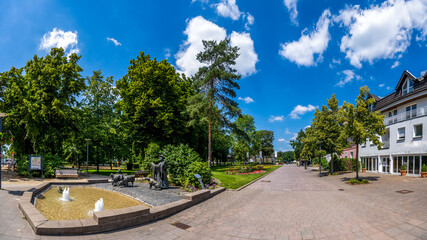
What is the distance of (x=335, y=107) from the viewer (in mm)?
26297

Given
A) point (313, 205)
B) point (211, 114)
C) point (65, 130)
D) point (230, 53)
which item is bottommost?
point (313, 205)

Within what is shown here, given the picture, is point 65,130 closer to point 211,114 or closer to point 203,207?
point 211,114

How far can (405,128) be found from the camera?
2373 centimetres

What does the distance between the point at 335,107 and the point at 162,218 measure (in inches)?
992

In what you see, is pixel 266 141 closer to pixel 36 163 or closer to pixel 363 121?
pixel 363 121

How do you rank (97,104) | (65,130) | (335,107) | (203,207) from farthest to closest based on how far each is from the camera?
1. (97,104)
2. (335,107)
3. (65,130)
4. (203,207)

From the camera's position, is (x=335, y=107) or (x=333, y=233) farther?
(x=335, y=107)

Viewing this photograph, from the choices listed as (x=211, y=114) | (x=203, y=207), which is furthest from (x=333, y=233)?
(x=211, y=114)

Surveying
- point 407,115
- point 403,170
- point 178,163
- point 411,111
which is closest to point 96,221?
point 178,163

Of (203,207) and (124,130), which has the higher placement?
(124,130)

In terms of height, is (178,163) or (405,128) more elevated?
(405,128)

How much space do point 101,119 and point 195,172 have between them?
2184 cm

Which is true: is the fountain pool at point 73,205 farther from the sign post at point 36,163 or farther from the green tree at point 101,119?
the green tree at point 101,119

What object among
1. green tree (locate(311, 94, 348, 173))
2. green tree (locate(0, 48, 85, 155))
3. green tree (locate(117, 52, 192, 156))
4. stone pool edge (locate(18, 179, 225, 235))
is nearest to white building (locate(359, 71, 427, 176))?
green tree (locate(311, 94, 348, 173))
